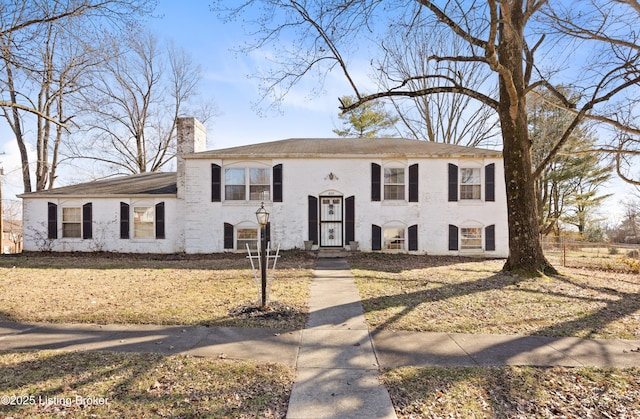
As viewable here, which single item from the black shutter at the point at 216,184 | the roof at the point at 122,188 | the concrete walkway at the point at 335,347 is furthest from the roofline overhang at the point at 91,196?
the concrete walkway at the point at 335,347

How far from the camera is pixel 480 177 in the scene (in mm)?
14156

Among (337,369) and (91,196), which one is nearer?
(337,369)

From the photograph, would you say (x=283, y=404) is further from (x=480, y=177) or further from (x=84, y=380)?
(x=480, y=177)

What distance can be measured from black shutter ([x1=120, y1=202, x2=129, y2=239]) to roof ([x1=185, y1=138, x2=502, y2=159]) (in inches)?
151

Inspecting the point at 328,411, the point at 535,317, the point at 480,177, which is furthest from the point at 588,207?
the point at 328,411

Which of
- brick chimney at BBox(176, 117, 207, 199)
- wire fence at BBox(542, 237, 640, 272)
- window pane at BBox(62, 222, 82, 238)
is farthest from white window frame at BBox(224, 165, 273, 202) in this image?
wire fence at BBox(542, 237, 640, 272)

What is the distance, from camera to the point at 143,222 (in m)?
14.5

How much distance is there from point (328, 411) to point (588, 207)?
106 ft

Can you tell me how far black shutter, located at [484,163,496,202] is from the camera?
553 inches

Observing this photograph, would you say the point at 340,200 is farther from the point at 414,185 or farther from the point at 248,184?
the point at 248,184

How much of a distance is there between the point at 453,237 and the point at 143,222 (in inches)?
535

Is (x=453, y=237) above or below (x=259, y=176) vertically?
below

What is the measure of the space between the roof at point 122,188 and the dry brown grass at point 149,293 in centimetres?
382

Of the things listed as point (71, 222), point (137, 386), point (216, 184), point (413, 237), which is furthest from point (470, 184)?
point (71, 222)
